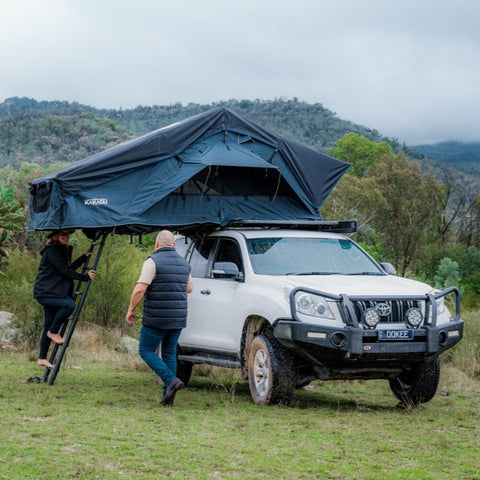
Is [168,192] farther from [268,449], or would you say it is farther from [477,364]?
[477,364]

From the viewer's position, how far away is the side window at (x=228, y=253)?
10.6m

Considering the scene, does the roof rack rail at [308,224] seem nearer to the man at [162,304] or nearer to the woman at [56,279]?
the man at [162,304]

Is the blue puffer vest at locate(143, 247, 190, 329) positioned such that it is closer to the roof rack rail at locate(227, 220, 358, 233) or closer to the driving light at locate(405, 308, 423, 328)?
the roof rack rail at locate(227, 220, 358, 233)

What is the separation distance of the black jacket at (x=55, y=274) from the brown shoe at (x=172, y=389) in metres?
2.50

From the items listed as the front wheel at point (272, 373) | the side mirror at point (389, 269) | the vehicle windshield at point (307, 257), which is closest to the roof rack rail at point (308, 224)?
the vehicle windshield at point (307, 257)

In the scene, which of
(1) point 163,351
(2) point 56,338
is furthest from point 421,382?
(2) point 56,338

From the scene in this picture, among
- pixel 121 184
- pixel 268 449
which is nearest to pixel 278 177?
pixel 121 184

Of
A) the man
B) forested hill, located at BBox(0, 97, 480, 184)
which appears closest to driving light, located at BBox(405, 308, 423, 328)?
the man

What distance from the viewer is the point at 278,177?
12.1m

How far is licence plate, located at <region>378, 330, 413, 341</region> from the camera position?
8812mm

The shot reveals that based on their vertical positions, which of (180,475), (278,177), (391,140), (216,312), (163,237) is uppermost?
(391,140)

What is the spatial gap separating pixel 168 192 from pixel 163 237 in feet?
4.82

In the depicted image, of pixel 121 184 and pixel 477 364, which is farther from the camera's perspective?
pixel 477 364

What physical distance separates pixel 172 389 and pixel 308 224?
10.2 feet
